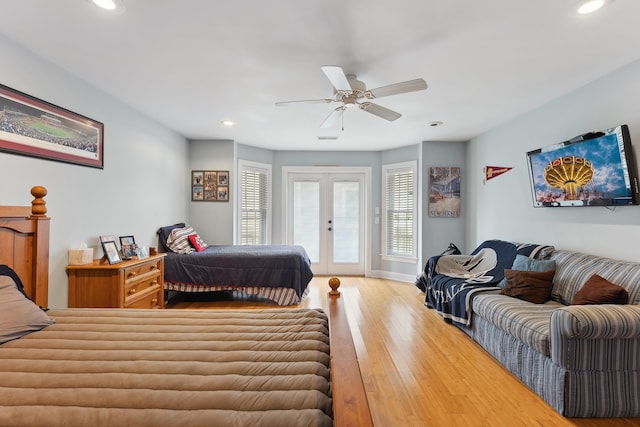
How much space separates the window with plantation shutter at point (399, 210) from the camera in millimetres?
5406

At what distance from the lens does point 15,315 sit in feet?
5.26

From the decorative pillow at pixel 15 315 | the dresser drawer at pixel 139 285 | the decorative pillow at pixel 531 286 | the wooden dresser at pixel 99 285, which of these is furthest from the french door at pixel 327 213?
the decorative pillow at pixel 15 315

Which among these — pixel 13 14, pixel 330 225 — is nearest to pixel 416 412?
pixel 13 14

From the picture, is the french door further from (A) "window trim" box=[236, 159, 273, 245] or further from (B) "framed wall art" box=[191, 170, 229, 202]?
(B) "framed wall art" box=[191, 170, 229, 202]

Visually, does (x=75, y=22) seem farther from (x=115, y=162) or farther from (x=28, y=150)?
(x=115, y=162)

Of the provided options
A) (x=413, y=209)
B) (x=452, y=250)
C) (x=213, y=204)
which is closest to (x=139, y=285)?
(x=213, y=204)

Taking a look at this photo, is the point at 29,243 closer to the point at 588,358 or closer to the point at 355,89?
the point at 355,89

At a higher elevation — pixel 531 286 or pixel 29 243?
pixel 29 243

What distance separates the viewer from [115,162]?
325 centimetres

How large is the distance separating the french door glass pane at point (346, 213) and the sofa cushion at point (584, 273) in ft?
10.8

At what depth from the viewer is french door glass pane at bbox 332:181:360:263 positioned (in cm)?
591

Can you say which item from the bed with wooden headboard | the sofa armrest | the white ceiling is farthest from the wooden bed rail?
the white ceiling

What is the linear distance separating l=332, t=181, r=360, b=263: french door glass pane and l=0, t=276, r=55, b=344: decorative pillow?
4.58 m

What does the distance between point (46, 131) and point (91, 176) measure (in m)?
0.56
